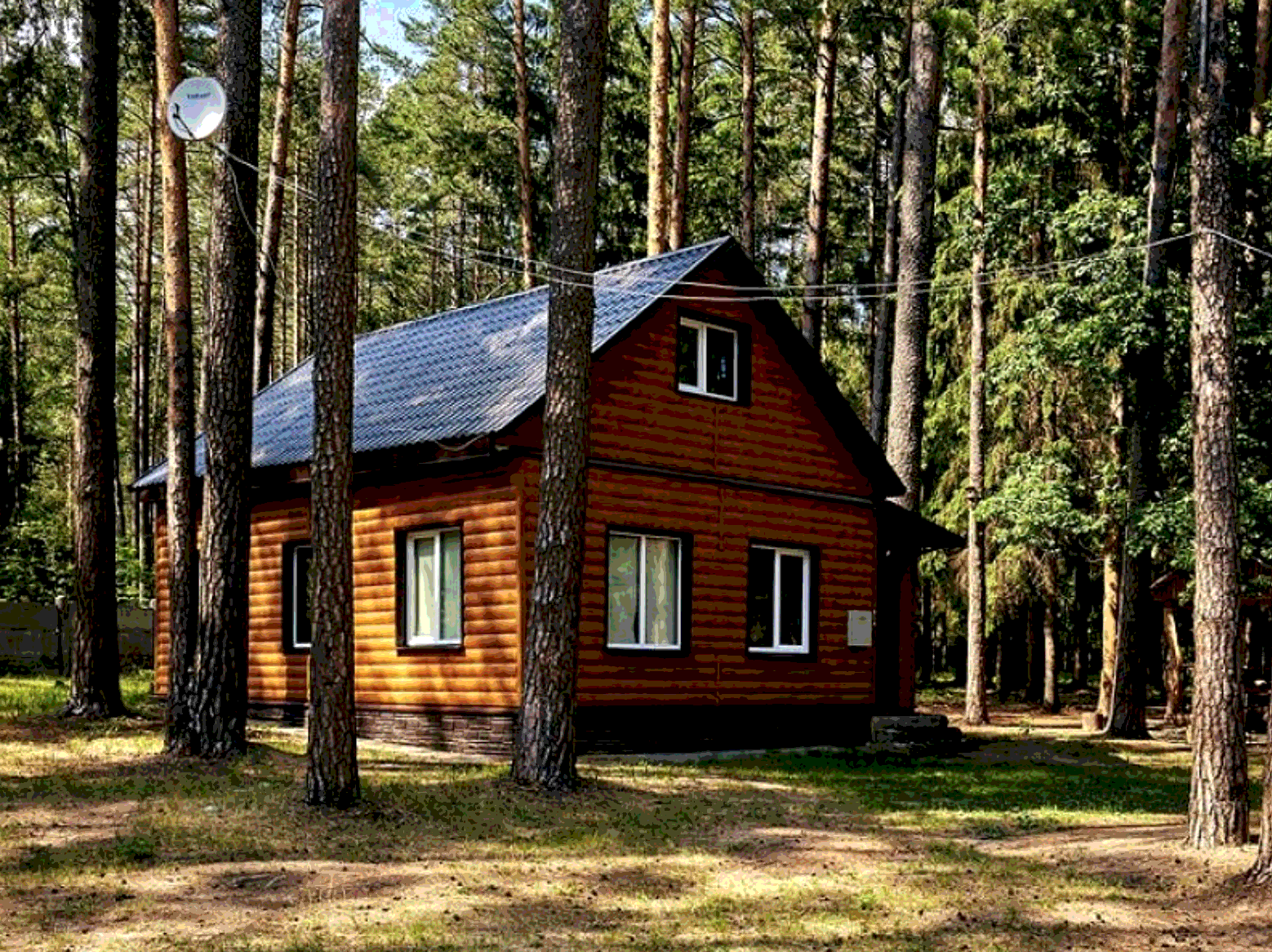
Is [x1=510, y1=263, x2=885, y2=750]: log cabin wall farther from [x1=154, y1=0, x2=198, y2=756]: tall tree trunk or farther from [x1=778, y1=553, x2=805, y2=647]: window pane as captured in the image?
[x1=154, y1=0, x2=198, y2=756]: tall tree trunk

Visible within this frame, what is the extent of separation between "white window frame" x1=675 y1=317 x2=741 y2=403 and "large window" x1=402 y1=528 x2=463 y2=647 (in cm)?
333

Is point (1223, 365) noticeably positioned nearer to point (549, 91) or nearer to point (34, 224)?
point (549, 91)

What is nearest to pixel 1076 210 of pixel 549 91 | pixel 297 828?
pixel 297 828

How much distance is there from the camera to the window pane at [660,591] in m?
16.6

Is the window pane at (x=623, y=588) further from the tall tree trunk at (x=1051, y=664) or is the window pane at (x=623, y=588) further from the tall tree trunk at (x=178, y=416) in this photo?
the tall tree trunk at (x=1051, y=664)

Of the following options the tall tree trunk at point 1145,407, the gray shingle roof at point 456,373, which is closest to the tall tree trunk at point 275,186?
the gray shingle roof at point 456,373

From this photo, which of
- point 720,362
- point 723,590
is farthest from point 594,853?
point 720,362

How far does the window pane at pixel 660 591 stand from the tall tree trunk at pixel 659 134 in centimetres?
731

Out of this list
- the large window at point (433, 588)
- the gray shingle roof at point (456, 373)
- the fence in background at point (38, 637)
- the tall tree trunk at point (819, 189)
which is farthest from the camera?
the fence in background at point (38, 637)

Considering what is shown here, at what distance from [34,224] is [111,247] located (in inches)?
1014

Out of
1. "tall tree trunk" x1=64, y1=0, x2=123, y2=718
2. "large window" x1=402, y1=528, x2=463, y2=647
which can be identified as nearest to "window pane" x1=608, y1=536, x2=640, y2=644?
"large window" x1=402, y1=528, x2=463, y2=647

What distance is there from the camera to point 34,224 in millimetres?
39812

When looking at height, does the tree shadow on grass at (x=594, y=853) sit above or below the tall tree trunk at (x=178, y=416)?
below

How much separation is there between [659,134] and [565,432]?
1173 centimetres
